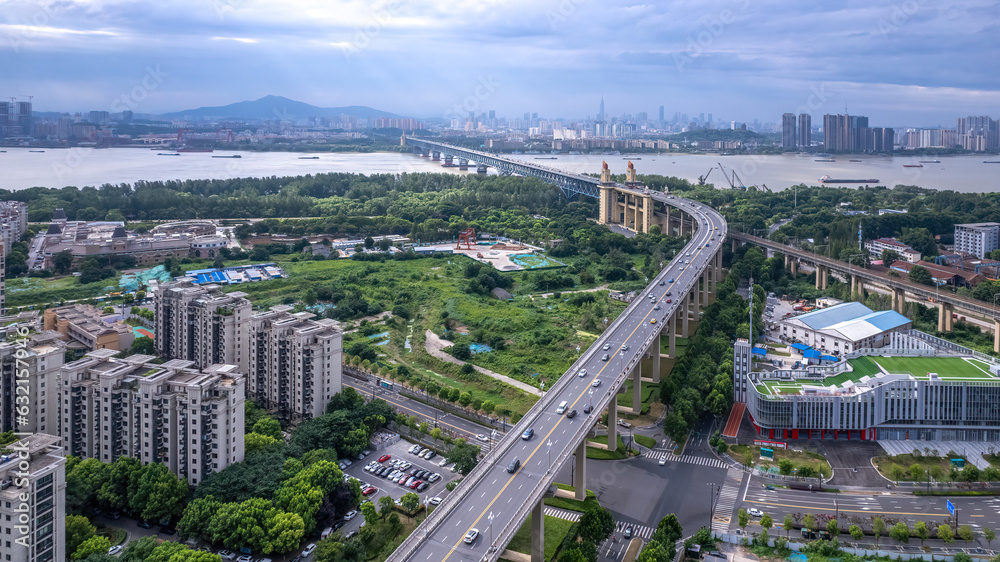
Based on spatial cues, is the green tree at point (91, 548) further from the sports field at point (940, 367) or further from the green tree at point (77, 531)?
the sports field at point (940, 367)

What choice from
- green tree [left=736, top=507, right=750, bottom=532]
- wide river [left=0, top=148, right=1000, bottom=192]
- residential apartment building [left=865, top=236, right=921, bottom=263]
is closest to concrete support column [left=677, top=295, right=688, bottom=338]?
green tree [left=736, top=507, right=750, bottom=532]

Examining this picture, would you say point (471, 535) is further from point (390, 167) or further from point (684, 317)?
point (390, 167)

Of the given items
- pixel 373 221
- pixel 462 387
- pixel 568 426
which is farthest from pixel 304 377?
pixel 373 221

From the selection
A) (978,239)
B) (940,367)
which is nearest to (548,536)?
(940,367)

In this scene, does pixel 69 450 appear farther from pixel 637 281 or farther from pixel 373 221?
pixel 373 221

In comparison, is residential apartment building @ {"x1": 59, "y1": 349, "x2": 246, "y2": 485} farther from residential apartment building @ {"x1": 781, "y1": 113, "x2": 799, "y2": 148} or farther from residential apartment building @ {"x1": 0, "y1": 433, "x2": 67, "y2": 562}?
residential apartment building @ {"x1": 781, "y1": 113, "x2": 799, "y2": 148}

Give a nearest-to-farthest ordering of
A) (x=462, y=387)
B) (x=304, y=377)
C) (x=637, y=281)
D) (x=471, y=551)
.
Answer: (x=471, y=551)
(x=304, y=377)
(x=462, y=387)
(x=637, y=281)

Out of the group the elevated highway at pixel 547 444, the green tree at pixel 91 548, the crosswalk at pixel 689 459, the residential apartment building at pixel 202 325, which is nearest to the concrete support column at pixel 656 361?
the elevated highway at pixel 547 444
